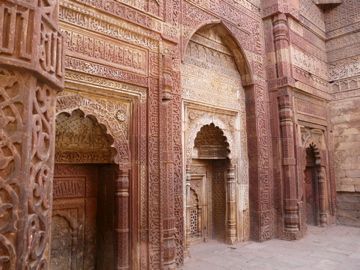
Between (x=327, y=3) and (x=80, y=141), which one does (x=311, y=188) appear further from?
(x=80, y=141)

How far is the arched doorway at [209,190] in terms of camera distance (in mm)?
5465

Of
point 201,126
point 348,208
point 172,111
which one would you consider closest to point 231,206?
point 201,126

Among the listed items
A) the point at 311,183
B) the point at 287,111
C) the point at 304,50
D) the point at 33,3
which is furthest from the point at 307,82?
the point at 33,3

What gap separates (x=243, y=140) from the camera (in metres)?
5.73

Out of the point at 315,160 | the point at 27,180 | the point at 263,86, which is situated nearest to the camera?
the point at 27,180

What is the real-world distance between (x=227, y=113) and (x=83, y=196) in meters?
2.97

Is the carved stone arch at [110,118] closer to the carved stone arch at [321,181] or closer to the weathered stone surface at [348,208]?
the carved stone arch at [321,181]

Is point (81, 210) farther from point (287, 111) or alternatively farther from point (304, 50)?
point (304, 50)

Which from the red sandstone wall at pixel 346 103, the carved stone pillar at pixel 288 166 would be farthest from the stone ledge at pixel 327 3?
the carved stone pillar at pixel 288 166

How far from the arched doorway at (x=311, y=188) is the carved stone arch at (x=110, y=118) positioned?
5.05m

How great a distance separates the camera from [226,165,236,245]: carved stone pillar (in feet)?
17.5

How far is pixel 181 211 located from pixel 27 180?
281cm

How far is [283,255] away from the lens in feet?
14.9

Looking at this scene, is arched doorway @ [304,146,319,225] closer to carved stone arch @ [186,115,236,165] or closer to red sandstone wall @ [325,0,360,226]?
red sandstone wall @ [325,0,360,226]
